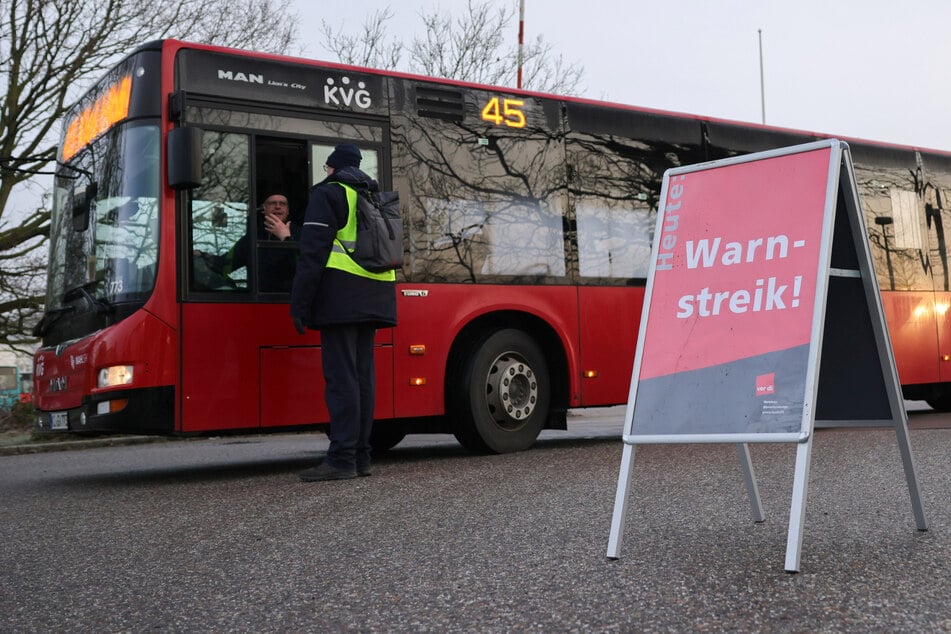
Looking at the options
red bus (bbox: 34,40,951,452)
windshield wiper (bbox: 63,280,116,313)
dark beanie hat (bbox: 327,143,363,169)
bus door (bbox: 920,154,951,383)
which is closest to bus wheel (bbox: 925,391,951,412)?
bus door (bbox: 920,154,951,383)

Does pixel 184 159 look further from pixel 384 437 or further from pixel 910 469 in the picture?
pixel 910 469

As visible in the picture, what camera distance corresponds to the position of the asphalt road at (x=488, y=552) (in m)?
3.36

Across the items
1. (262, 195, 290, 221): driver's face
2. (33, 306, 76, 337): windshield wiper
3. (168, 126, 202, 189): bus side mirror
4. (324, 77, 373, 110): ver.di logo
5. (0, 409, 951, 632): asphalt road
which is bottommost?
(0, 409, 951, 632): asphalt road

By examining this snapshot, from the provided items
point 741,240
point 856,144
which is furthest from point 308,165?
point 856,144

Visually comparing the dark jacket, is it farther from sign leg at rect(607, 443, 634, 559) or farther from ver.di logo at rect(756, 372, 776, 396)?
ver.di logo at rect(756, 372, 776, 396)

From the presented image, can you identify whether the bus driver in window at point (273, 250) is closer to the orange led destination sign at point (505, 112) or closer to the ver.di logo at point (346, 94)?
the ver.di logo at point (346, 94)

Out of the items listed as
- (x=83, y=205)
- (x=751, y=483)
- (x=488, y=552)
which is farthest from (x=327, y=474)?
(x=751, y=483)

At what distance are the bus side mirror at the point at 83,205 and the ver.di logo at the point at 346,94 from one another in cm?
177

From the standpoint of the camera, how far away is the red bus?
7312mm

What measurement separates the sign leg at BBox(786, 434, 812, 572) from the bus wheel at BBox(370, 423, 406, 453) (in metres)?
6.07

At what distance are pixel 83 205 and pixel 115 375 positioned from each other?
151cm

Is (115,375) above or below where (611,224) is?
below

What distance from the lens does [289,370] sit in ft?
25.3

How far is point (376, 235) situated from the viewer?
723 centimetres
